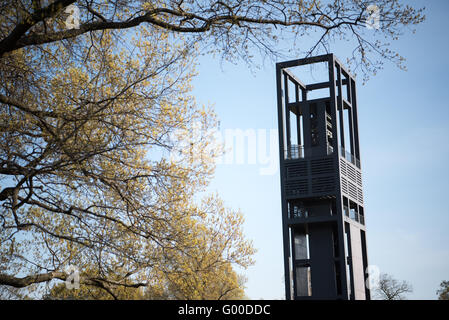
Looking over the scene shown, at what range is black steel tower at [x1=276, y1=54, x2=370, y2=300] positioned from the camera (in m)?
27.9

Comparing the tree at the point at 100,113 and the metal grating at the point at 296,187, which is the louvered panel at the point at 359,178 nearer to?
the metal grating at the point at 296,187

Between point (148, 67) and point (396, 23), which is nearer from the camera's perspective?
point (396, 23)

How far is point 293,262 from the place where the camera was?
2861cm

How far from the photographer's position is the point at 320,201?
96.1 feet

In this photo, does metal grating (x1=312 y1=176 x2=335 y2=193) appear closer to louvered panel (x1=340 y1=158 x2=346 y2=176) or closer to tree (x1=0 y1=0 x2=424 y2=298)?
louvered panel (x1=340 y1=158 x2=346 y2=176)

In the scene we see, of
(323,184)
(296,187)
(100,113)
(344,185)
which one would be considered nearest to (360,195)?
(344,185)

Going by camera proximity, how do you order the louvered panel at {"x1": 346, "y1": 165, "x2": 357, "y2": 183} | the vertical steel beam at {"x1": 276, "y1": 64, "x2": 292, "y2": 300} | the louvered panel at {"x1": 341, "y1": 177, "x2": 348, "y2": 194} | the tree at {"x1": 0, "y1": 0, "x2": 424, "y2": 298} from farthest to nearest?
the louvered panel at {"x1": 346, "y1": 165, "x2": 357, "y2": 183}
the louvered panel at {"x1": 341, "y1": 177, "x2": 348, "y2": 194}
the vertical steel beam at {"x1": 276, "y1": 64, "x2": 292, "y2": 300}
the tree at {"x1": 0, "y1": 0, "x2": 424, "y2": 298}

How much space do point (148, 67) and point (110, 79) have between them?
2.96 feet

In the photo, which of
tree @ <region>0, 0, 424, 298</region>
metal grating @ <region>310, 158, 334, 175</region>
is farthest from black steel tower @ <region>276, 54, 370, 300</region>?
tree @ <region>0, 0, 424, 298</region>

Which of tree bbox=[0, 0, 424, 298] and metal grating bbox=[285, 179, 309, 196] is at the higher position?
metal grating bbox=[285, 179, 309, 196]

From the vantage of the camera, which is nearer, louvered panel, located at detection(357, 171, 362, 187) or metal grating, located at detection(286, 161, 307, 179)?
metal grating, located at detection(286, 161, 307, 179)

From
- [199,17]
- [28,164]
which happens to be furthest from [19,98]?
[199,17]
